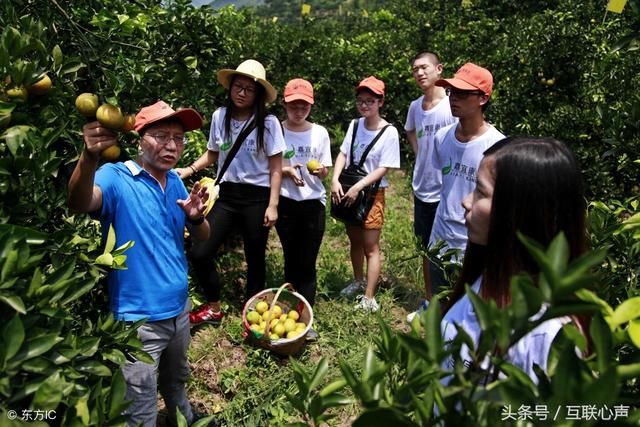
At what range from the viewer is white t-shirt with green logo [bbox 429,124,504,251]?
7.64 ft

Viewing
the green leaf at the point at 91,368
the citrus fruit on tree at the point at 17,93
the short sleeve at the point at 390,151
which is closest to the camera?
the green leaf at the point at 91,368

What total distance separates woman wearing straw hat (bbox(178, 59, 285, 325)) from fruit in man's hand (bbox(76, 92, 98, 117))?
4.70 feet

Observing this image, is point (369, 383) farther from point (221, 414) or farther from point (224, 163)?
point (224, 163)

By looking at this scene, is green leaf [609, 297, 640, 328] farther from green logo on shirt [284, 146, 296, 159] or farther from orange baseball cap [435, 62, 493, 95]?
green logo on shirt [284, 146, 296, 159]

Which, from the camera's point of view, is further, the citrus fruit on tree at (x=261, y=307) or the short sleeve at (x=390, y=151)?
the short sleeve at (x=390, y=151)

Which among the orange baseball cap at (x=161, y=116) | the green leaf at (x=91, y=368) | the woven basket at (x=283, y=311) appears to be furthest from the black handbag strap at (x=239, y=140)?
the green leaf at (x=91, y=368)

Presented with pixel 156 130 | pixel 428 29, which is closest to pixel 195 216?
pixel 156 130

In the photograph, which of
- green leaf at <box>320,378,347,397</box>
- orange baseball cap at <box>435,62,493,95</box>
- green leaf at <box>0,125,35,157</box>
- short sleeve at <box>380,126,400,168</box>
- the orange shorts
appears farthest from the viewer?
the orange shorts

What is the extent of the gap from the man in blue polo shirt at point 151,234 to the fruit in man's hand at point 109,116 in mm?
349

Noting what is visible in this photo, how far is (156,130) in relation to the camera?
181 centimetres

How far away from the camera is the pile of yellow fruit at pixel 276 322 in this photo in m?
2.88

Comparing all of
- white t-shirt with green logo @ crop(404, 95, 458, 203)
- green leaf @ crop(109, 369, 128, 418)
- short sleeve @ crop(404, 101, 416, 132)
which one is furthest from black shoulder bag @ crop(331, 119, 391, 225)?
green leaf @ crop(109, 369, 128, 418)

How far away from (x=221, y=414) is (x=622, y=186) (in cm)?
315

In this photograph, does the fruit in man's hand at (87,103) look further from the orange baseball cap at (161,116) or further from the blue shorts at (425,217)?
the blue shorts at (425,217)
